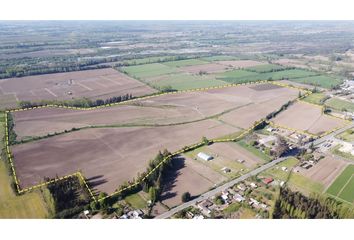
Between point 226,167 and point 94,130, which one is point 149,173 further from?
point 94,130

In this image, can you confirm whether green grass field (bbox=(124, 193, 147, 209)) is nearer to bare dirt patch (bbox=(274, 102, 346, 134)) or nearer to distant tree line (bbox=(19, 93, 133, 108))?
bare dirt patch (bbox=(274, 102, 346, 134))

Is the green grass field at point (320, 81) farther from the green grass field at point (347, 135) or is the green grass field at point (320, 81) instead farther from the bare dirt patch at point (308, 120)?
the green grass field at point (347, 135)

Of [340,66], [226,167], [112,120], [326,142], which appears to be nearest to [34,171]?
[112,120]

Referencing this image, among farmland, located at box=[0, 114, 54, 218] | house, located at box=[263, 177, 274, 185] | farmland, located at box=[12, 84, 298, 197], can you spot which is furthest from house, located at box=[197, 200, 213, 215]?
farmland, located at box=[0, 114, 54, 218]

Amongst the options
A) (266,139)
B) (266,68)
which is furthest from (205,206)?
(266,68)

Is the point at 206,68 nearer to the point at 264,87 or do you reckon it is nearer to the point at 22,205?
the point at 264,87
